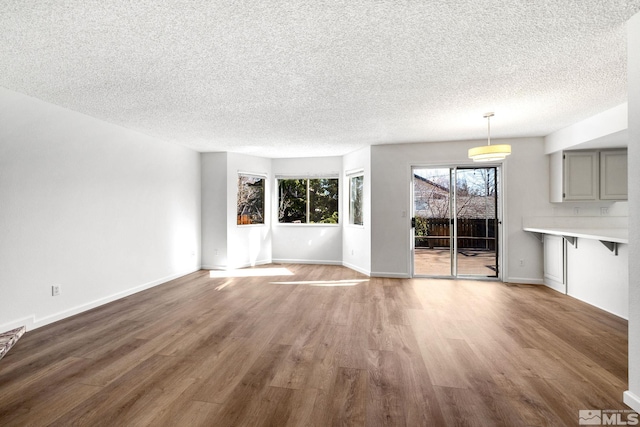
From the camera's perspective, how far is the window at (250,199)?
21.4 feet

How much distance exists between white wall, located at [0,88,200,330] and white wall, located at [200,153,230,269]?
34.7 inches

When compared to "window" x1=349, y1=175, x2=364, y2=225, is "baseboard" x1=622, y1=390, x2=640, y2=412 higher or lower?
lower

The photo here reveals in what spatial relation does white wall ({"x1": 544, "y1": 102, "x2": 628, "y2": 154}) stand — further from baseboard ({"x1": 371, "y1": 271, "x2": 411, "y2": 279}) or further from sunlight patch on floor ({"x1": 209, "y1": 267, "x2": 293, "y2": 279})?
sunlight patch on floor ({"x1": 209, "y1": 267, "x2": 293, "y2": 279})

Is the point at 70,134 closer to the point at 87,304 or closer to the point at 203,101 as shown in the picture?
the point at 203,101

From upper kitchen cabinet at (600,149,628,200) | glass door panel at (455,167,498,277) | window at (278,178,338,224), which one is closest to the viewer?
upper kitchen cabinet at (600,149,628,200)

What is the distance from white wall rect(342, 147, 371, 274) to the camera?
5715 millimetres

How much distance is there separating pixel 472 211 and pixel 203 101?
15.6 ft

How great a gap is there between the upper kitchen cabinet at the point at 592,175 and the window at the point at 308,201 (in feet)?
13.7

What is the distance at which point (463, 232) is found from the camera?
532 cm

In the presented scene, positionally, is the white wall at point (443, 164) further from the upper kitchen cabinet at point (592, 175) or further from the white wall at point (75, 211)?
the white wall at point (75, 211)

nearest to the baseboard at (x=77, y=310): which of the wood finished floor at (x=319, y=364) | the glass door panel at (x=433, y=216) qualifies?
the wood finished floor at (x=319, y=364)

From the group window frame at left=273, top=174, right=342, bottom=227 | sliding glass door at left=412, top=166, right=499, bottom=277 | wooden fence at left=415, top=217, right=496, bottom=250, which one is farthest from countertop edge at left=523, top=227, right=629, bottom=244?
window frame at left=273, top=174, right=342, bottom=227

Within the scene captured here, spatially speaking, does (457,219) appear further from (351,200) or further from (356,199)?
(351,200)

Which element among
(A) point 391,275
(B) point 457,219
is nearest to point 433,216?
(B) point 457,219
